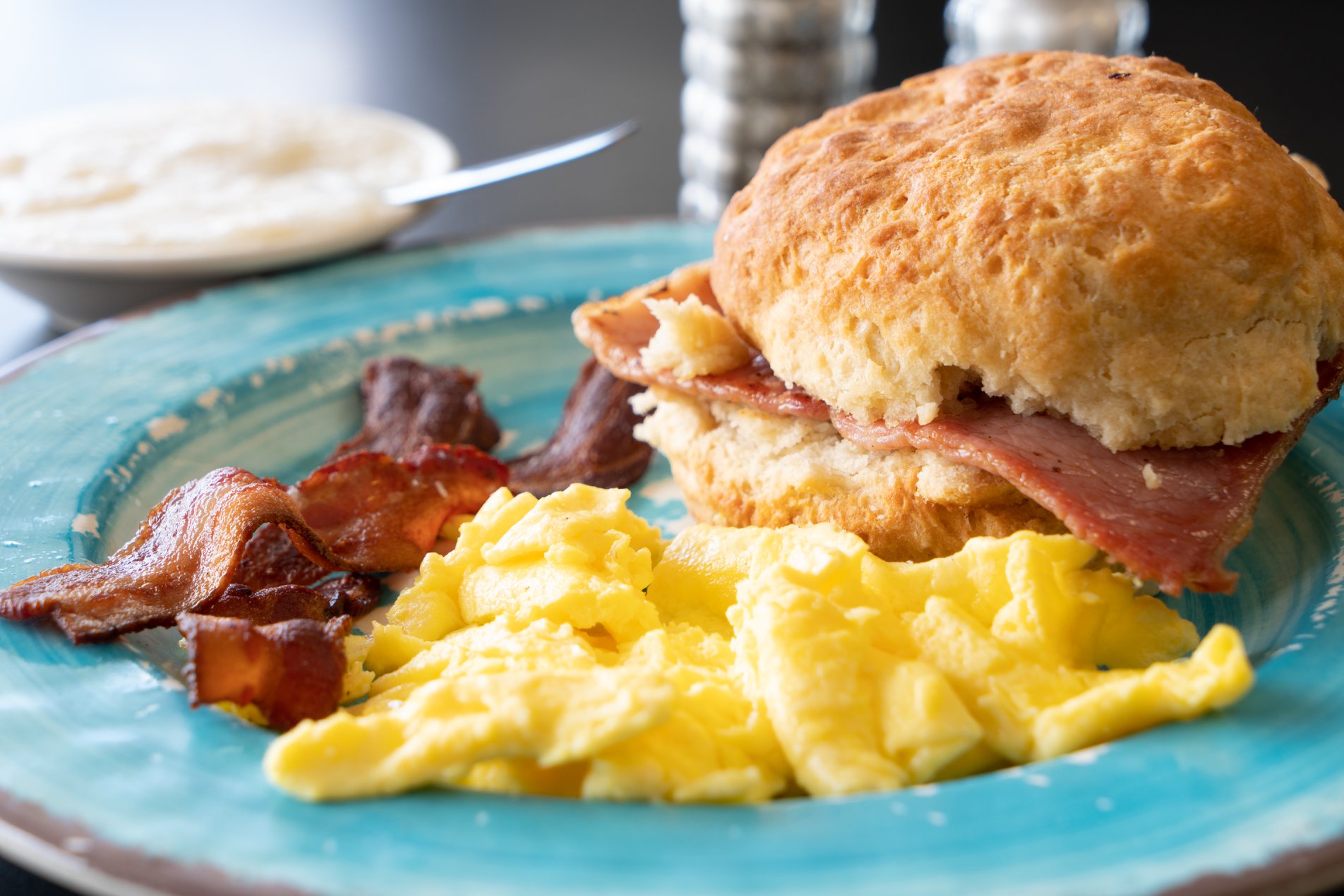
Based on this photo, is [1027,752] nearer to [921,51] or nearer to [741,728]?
[741,728]

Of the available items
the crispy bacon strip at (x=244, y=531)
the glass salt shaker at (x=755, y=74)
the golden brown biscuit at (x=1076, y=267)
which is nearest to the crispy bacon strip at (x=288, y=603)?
the crispy bacon strip at (x=244, y=531)

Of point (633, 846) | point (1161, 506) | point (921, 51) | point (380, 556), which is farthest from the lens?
point (921, 51)

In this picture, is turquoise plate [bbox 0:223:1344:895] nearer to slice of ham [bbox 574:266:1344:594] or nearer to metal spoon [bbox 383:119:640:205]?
slice of ham [bbox 574:266:1344:594]

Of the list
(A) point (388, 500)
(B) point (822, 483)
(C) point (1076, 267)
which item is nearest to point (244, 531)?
(A) point (388, 500)

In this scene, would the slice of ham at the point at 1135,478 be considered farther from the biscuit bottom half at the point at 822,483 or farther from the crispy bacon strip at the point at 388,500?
the crispy bacon strip at the point at 388,500

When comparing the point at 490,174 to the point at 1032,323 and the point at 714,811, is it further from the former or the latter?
the point at 714,811

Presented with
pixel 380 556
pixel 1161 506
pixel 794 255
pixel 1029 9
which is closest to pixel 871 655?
pixel 1161 506
